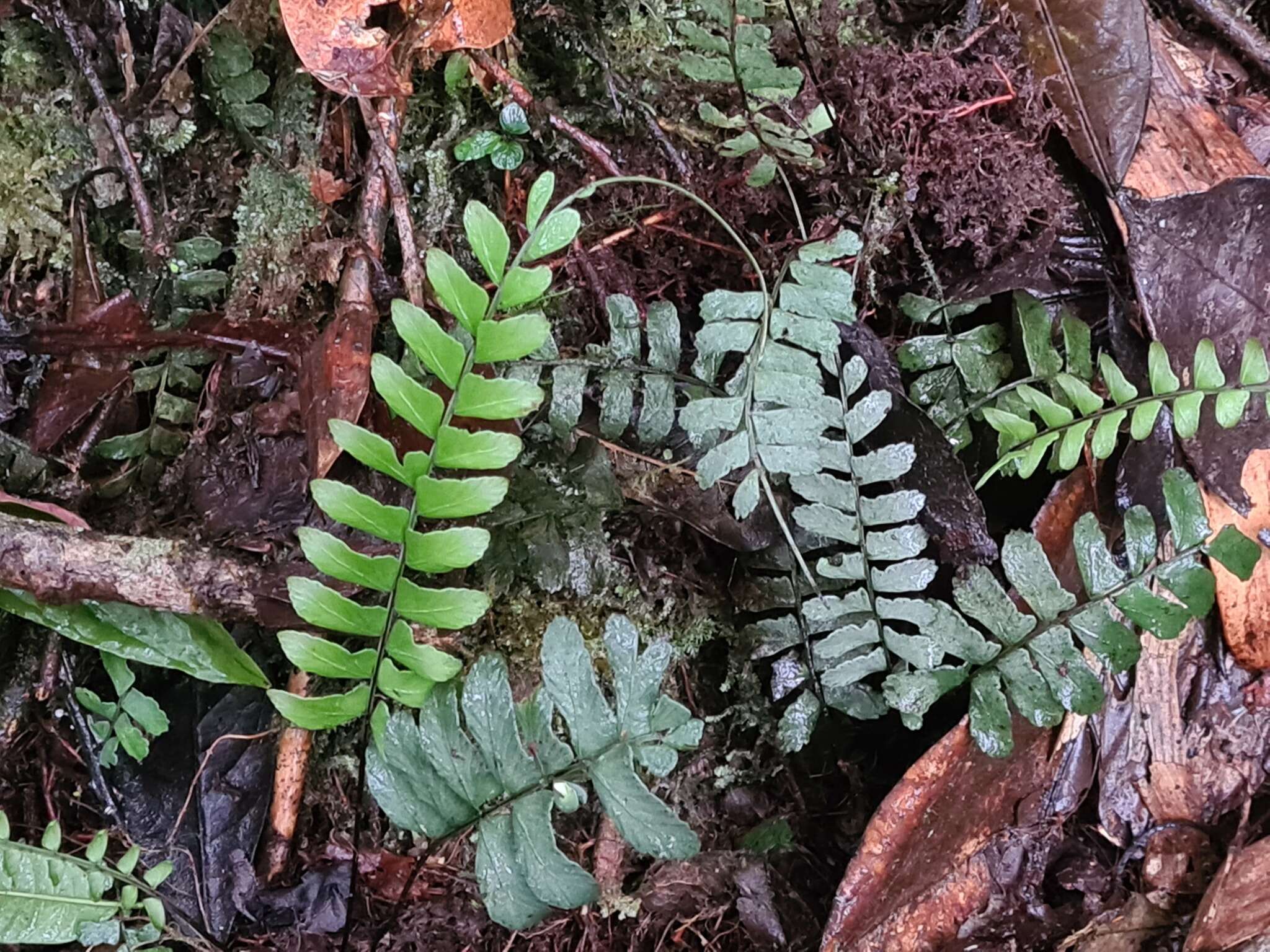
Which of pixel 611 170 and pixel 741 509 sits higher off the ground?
pixel 611 170

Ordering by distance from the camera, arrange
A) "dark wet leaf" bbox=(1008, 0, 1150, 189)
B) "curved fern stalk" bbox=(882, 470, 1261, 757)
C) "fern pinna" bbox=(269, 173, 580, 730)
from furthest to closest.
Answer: "dark wet leaf" bbox=(1008, 0, 1150, 189), "curved fern stalk" bbox=(882, 470, 1261, 757), "fern pinna" bbox=(269, 173, 580, 730)

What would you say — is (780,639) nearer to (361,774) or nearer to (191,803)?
(361,774)

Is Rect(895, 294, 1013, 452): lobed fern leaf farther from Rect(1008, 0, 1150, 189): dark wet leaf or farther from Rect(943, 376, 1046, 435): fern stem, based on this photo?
Rect(1008, 0, 1150, 189): dark wet leaf

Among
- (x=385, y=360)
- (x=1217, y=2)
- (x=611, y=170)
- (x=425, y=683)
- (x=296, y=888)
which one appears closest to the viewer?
(x=385, y=360)

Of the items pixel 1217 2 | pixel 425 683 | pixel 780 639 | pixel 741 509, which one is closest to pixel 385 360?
pixel 425 683

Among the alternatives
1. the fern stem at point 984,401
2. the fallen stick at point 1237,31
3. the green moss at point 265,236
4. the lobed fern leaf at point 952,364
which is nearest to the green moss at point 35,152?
the green moss at point 265,236

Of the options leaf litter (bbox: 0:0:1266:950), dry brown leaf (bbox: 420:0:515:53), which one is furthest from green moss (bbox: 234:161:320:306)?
dry brown leaf (bbox: 420:0:515:53)

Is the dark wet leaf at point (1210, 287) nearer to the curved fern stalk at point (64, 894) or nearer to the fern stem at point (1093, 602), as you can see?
the fern stem at point (1093, 602)
